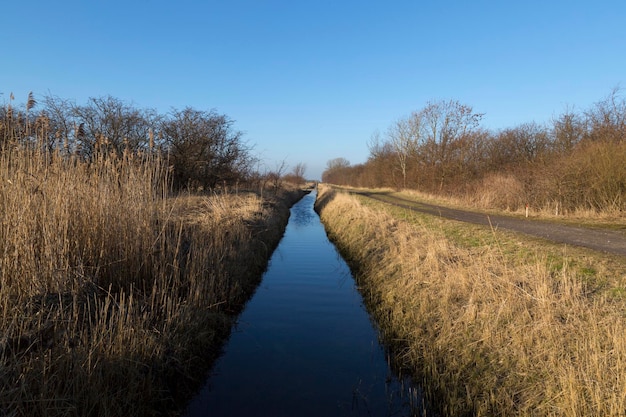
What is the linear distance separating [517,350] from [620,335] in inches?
39.1

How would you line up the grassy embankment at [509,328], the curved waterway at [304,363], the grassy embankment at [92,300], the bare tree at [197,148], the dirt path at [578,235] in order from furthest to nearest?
the bare tree at [197,148] < the dirt path at [578,235] < the curved waterway at [304,363] < the grassy embankment at [509,328] < the grassy embankment at [92,300]

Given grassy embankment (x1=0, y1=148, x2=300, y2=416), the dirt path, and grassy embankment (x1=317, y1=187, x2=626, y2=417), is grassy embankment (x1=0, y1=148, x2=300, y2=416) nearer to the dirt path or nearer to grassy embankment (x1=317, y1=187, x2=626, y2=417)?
grassy embankment (x1=317, y1=187, x2=626, y2=417)

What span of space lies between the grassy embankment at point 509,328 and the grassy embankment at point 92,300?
10.3 feet

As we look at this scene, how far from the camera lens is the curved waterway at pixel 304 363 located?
402cm

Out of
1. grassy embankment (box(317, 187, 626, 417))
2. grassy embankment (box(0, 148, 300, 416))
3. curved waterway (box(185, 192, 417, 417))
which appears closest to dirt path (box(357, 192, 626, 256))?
grassy embankment (box(317, 187, 626, 417))

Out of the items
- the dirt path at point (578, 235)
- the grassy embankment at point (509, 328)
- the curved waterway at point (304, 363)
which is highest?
the dirt path at point (578, 235)

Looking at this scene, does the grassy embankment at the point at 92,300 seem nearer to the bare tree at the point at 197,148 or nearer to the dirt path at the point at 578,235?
the dirt path at the point at 578,235

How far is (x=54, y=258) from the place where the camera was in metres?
3.98

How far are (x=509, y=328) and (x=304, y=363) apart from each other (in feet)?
9.26

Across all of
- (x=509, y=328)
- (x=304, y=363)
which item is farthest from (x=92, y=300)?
(x=509, y=328)

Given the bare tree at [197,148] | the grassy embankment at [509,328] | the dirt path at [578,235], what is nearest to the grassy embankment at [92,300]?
the grassy embankment at [509,328]

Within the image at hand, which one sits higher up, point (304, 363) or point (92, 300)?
point (92, 300)

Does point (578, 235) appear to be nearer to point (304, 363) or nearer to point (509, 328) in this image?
point (509, 328)

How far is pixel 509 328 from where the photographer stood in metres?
4.32
